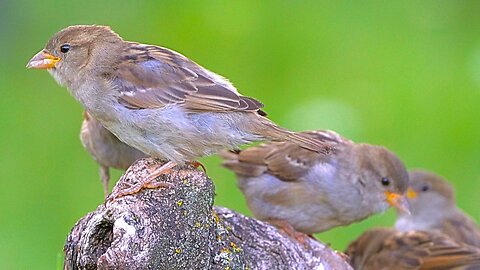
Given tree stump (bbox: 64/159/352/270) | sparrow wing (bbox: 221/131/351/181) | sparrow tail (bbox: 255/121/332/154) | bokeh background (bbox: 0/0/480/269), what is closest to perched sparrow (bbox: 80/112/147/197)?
sparrow wing (bbox: 221/131/351/181)

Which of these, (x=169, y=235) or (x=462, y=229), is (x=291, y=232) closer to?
(x=169, y=235)

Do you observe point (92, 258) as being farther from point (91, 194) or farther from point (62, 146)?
point (62, 146)

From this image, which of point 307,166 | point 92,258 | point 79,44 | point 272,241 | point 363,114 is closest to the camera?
point 92,258

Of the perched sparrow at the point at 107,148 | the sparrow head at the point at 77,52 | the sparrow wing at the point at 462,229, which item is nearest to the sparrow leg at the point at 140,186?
the sparrow head at the point at 77,52

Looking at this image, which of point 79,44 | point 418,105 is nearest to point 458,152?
point 418,105

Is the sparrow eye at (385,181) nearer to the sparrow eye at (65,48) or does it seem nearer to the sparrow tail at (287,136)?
the sparrow tail at (287,136)

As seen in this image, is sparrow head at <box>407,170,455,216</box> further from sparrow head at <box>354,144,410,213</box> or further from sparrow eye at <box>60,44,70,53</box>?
sparrow eye at <box>60,44,70,53</box>

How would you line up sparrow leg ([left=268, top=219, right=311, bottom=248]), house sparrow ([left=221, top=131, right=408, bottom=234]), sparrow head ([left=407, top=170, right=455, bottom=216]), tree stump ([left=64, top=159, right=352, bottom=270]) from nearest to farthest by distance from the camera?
1. tree stump ([left=64, top=159, right=352, bottom=270])
2. sparrow leg ([left=268, top=219, right=311, bottom=248])
3. house sparrow ([left=221, top=131, right=408, bottom=234])
4. sparrow head ([left=407, top=170, right=455, bottom=216])
